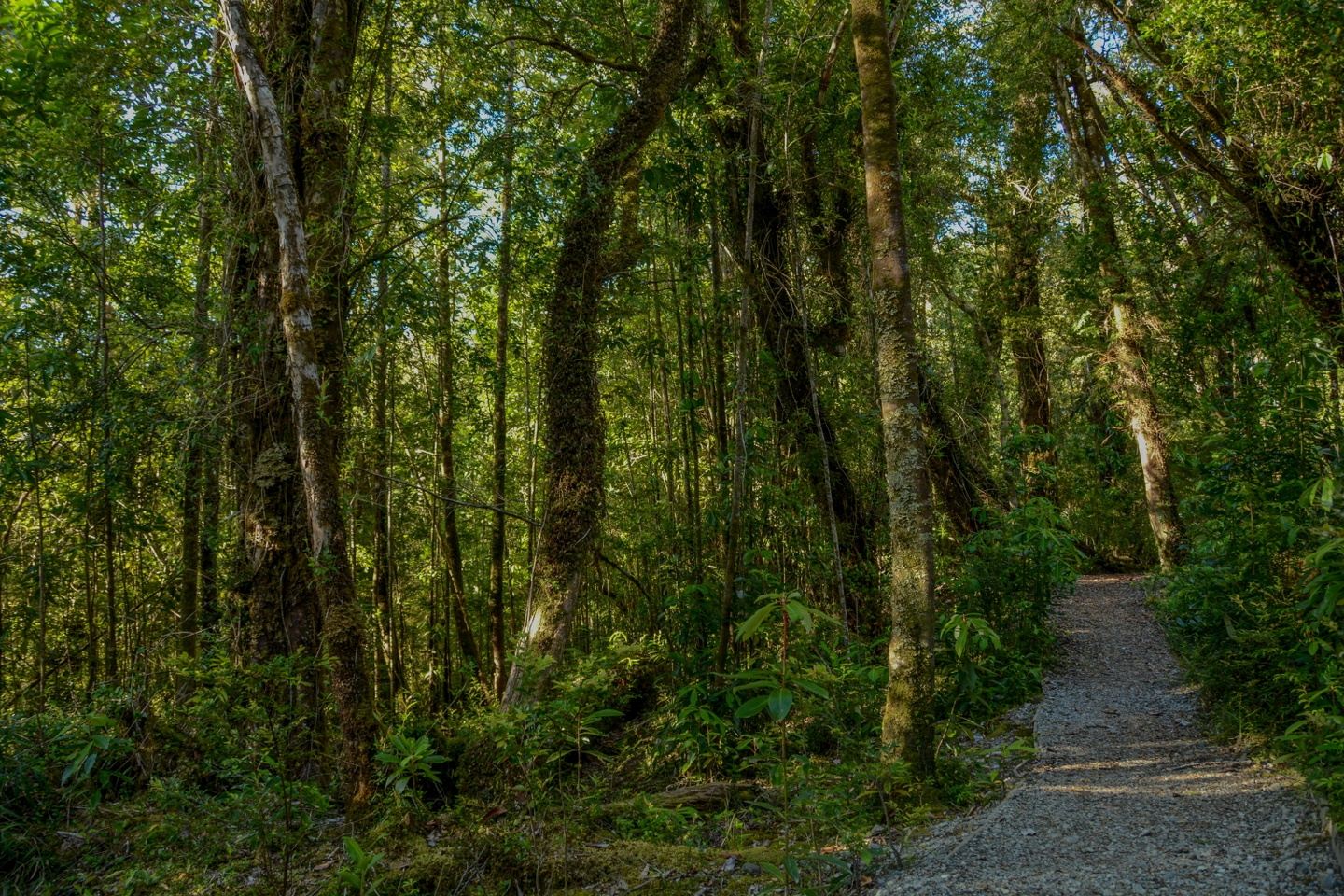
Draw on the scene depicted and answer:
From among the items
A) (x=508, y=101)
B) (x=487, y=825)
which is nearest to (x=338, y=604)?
(x=487, y=825)

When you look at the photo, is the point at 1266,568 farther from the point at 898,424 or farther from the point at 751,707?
the point at 751,707

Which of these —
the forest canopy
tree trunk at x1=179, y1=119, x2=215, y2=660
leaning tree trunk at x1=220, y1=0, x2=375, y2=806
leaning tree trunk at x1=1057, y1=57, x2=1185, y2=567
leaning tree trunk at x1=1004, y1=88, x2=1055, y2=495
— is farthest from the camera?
leaning tree trunk at x1=1004, y1=88, x2=1055, y2=495

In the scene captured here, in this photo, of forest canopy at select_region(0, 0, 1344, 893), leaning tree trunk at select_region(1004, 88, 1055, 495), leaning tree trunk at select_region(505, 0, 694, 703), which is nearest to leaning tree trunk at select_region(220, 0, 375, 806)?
forest canopy at select_region(0, 0, 1344, 893)

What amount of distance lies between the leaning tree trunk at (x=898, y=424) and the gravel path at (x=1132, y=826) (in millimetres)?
620

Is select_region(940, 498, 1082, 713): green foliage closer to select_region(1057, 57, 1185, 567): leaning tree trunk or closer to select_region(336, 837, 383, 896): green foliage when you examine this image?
select_region(1057, 57, 1185, 567): leaning tree trunk

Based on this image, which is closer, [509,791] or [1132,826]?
[1132,826]

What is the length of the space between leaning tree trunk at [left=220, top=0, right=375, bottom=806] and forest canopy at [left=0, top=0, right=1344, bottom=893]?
0.08ft

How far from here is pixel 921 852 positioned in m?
3.52

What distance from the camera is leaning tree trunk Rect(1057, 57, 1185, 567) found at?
10.0 metres

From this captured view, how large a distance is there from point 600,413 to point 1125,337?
785 cm

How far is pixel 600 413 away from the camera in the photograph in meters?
6.20

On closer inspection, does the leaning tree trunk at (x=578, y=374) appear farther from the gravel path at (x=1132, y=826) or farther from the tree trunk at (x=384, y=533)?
the gravel path at (x=1132, y=826)

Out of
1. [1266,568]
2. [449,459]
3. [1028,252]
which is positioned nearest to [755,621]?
[1266,568]

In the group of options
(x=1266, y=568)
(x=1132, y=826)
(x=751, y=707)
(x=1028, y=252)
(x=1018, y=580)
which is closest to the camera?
(x=751, y=707)
